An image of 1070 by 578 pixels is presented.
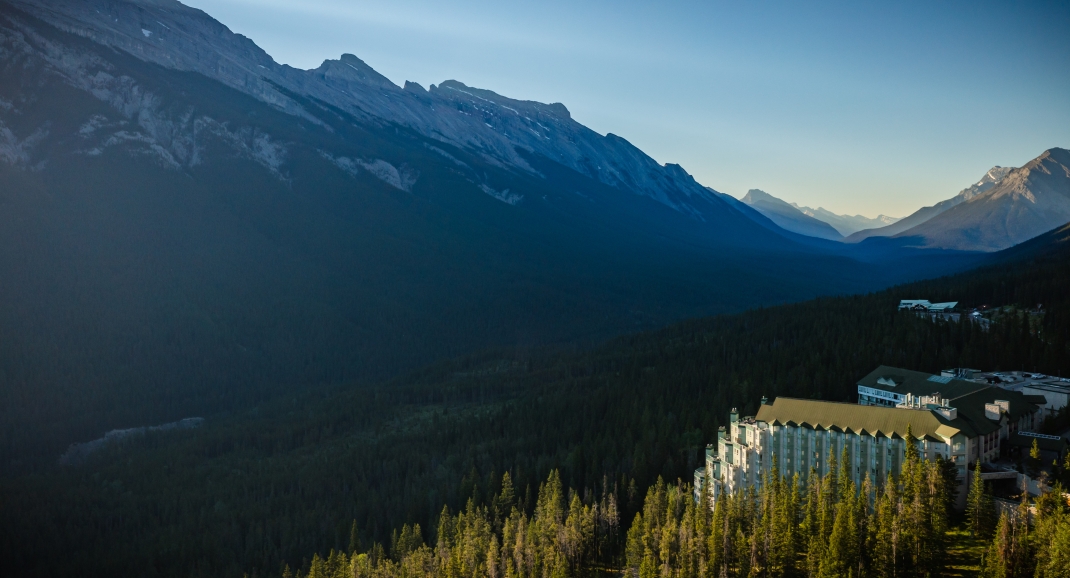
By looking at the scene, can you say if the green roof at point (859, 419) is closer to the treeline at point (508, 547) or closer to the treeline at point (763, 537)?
the treeline at point (763, 537)

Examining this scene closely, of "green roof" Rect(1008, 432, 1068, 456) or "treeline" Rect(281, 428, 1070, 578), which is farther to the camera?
"green roof" Rect(1008, 432, 1068, 456)

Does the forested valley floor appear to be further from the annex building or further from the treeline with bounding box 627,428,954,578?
the annex building

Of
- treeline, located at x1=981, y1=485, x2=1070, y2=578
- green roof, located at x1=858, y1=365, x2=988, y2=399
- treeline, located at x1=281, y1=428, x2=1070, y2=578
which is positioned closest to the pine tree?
treeline, located at x1=281, y1=428, x2=1070, y2=578

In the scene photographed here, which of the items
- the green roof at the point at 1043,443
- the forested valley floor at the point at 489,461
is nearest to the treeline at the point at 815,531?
the forested valley floor at the point at 489,461

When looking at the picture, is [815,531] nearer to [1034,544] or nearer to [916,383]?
[1034,544]

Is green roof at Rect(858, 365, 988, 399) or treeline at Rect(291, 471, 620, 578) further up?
green roof at Rect(858, 365, 988, 399)

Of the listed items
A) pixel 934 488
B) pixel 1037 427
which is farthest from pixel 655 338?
pixel 934 488

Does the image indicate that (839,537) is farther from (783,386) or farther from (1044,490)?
(783,386)
